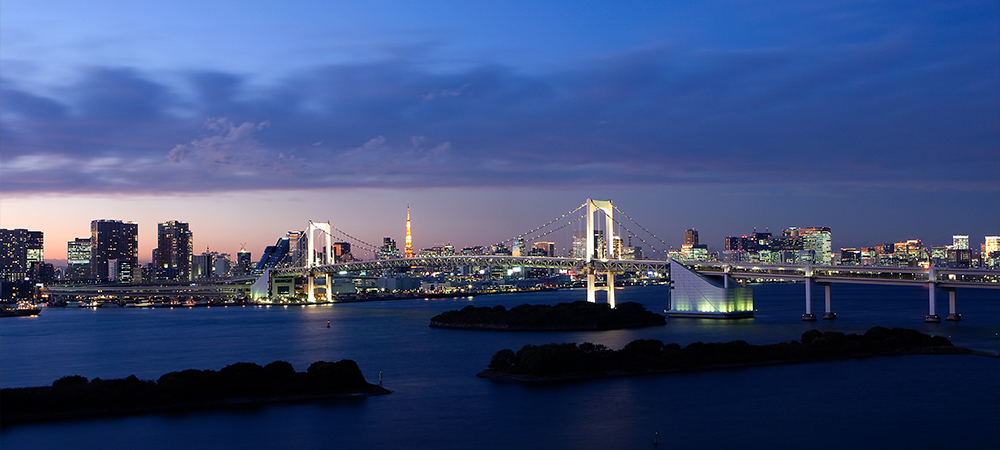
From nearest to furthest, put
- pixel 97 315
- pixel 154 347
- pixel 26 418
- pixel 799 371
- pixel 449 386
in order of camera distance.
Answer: pixel 26 418 < pixel 449 386 < pixel 799 371 < pixel 154 347 < pixel 97 315

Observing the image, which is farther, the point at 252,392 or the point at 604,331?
the point at 604,331

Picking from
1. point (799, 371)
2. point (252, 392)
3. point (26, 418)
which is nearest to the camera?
point (26, 418)

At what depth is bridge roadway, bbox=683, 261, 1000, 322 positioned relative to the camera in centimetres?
3462

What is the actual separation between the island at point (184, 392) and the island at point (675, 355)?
12.0ft

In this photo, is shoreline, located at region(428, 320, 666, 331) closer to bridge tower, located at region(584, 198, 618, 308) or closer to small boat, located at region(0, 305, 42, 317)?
bridge tower, located at region(584, 198, 618, 308)

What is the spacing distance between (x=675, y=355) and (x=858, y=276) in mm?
19293

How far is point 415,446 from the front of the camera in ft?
47.7

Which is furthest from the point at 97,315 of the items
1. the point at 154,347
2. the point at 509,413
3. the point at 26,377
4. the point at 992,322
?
the point at 992,322

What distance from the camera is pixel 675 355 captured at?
22656 millimetres

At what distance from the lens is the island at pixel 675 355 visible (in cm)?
2077

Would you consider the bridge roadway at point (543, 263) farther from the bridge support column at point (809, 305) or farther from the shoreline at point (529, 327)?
the bridge support column at point (809, 305)

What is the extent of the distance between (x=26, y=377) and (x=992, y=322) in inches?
1364

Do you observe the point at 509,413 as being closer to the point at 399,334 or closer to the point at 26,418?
the point at 26,418

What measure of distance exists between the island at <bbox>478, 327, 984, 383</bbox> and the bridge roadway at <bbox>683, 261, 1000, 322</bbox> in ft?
30.8
